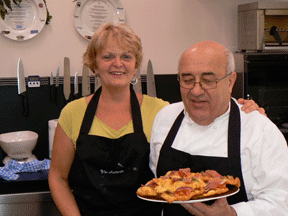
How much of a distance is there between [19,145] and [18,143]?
0.05 feet

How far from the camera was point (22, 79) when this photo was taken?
2598mm

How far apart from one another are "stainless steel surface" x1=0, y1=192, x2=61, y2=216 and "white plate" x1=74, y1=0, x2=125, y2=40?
118 cm

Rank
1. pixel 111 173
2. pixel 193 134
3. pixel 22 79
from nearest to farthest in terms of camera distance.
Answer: pixel 193 134
pixel 111 173
pixel 22 79

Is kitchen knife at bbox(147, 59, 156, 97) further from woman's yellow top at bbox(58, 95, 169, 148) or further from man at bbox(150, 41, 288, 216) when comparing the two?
man at bbox(150, 41, 288, 216)

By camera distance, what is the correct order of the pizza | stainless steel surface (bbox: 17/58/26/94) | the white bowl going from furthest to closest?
stainless steel surface (bbox: 17/58/26/94) → the white bowl → the pizza

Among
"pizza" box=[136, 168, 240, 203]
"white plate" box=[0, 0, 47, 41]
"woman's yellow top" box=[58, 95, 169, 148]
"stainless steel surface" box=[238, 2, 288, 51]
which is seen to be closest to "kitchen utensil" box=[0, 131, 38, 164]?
"white plate" box=[0, 0, 47, 41]

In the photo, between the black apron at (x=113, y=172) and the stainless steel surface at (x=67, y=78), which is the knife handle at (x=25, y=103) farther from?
the black apron at (x=113, y=172)

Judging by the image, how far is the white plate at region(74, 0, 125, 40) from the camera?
9.07ft

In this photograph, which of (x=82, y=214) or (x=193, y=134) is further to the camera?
(x=82, y=214)

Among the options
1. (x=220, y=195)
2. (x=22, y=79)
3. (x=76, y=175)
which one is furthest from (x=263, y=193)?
(x=22, y=79)

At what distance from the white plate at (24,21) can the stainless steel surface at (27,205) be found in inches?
42.7

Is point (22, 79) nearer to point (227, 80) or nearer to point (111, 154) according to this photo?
point (111, 154)

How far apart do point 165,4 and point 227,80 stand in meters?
1.80

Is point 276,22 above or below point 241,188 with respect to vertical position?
above
